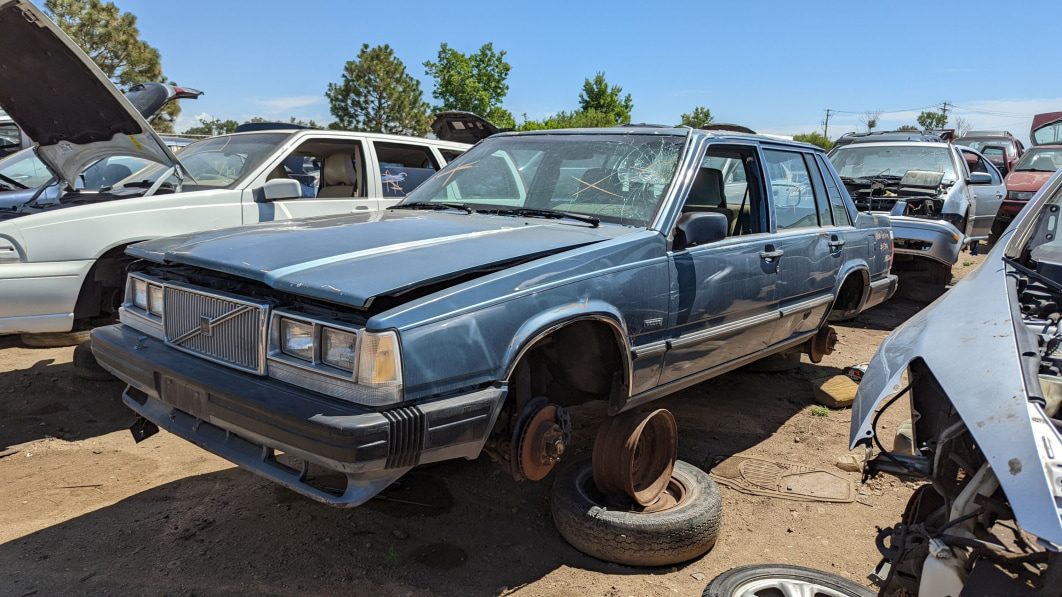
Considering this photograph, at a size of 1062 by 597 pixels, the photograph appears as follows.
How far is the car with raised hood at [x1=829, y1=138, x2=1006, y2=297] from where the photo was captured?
764 cm

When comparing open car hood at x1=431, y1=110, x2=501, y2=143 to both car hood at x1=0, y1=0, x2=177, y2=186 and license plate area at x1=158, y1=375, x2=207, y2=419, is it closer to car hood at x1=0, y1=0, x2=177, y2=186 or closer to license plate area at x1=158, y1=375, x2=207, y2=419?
car hood at x1=0, y1=0, x2=177, y2=186

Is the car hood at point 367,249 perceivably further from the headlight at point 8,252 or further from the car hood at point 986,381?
the headlight at point 8,252

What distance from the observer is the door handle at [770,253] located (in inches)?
154

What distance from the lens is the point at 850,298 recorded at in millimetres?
5289

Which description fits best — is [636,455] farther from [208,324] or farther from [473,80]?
[473,80]

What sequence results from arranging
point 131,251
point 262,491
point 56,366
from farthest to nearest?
point 56,366
point 262,491
point 131,251

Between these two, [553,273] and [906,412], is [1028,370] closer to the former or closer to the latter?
[553,273]

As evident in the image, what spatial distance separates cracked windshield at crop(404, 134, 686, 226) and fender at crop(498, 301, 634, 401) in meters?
0.62

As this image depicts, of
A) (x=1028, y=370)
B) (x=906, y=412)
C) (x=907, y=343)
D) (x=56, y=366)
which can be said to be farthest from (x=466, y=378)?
(x=56, y=366)

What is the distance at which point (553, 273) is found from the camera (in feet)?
8.87

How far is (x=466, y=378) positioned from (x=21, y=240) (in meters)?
3.45

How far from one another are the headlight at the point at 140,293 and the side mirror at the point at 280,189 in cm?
194

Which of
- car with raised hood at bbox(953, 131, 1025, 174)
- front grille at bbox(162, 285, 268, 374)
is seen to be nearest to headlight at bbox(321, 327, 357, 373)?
front grille at bbox(162, 285, 268, 374)

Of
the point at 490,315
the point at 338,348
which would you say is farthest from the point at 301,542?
the point at 490,315
